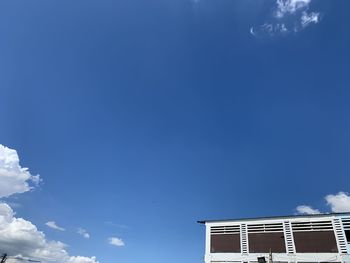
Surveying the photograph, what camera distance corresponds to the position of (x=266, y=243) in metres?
39.3

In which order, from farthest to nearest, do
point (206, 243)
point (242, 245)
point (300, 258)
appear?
1. point (206, 243)
2. point (242, 245)
3. point (300, 258)

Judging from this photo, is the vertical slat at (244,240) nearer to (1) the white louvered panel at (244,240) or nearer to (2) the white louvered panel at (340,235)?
(1) the white louvered panel at (244,240)

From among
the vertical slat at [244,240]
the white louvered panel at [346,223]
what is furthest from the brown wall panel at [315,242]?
the vertical slat at [244,240]

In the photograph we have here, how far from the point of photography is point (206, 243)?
142 feet

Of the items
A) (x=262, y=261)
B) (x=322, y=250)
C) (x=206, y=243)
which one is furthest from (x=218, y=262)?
(x=322, y=250)

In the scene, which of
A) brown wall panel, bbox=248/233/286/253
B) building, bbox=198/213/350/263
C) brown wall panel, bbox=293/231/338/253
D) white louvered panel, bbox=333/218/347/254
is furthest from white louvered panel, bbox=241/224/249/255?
white louvered panel, bbox=333/218/347/254

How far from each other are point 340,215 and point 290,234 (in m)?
6.60

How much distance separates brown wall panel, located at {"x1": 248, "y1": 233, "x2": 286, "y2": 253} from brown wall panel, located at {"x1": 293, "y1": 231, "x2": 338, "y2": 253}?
1.92 meters

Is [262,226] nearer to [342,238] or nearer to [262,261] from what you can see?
[262,261]

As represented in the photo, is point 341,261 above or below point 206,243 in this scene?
below

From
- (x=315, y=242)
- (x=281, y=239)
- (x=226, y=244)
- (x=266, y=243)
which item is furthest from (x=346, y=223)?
(x=226, y=244)

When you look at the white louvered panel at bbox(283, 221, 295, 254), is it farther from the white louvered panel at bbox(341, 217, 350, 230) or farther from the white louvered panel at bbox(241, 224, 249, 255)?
the white louvered panel at bbox(341, 217, 350, 230)

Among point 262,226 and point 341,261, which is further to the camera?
point 262,226

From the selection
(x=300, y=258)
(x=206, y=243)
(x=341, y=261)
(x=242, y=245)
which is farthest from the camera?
(x=206, y=243)
